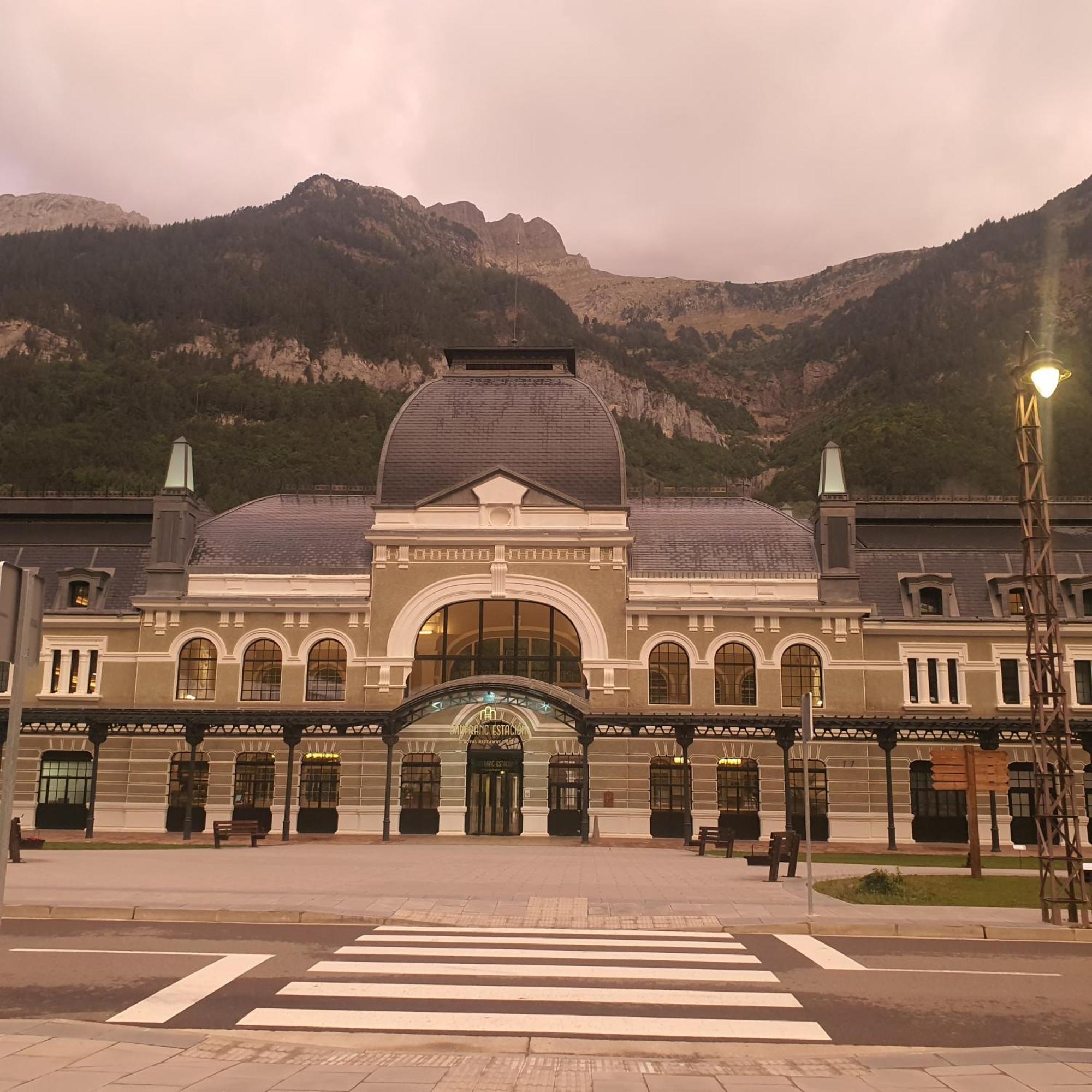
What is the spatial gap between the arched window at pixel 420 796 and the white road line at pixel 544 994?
2729cm

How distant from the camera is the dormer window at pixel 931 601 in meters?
42.0

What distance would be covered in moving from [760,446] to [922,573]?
106 m

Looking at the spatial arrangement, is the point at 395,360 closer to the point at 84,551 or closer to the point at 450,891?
the point at 84,551

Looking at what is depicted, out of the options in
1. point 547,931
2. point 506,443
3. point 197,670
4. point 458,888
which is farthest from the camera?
point 506,443

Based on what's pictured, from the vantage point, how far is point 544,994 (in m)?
11.6

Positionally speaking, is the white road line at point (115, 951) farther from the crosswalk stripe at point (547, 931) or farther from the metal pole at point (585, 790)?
the metal pole at point (585, 790)

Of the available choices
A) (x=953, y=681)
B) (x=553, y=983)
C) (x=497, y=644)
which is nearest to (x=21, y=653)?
(x=553, y=983)

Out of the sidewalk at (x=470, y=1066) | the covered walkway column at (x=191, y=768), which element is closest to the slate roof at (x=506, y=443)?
the covered walkway column at (x=191, y=768)

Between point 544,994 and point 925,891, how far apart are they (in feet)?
36.4

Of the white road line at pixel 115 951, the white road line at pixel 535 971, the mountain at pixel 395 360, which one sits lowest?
the white road line at pixel 535 971

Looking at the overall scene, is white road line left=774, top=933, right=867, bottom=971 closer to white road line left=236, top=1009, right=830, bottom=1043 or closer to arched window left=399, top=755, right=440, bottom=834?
white road line left=236, top=1009, right=830, bottom=1043

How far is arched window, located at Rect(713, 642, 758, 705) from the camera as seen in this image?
40344mm

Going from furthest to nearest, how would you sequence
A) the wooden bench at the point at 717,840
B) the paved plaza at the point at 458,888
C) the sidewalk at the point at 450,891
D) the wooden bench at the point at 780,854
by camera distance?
the wooden bench at the point at 717,840 < the wooden bench at the point at 780,854 < the paved plaza at the point at 458,888 < the sidewalk at the point at 450,891

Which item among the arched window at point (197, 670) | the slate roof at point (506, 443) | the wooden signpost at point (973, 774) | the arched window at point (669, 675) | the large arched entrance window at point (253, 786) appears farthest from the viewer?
the slate roof at point (506, 443)
